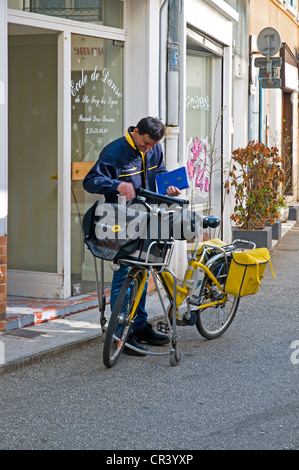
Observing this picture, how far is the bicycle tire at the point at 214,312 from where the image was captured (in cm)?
632

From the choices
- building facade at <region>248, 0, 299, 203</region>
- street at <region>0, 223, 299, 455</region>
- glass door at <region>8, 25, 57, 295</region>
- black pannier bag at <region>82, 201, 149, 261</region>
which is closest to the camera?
Result: street at <region>0, 223, 299, 455</region>

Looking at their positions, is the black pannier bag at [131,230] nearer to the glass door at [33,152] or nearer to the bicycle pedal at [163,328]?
the bicycle pedal at [163,328]

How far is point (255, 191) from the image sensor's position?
11625 millimetres

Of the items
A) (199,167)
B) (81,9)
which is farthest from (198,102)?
(81,9)

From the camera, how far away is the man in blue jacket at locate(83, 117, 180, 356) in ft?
18.8

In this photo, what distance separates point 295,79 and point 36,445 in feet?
59.5

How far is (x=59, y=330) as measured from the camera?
6621mm

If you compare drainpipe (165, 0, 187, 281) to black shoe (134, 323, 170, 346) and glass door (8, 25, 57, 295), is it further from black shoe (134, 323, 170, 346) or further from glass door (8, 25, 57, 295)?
black shoe (134, 323, 170, 346)

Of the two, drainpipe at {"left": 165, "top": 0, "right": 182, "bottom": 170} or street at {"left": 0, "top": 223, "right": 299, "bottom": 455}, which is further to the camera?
drainpipe at {"left": 165, "top": 0, "right": 182, "bottom": 170}

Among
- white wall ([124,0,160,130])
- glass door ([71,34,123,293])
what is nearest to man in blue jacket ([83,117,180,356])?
glass door ([71,34,123,293])

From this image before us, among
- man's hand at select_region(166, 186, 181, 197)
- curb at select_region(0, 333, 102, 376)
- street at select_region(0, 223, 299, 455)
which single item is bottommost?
street at select_region(0, 223, 299, 455)

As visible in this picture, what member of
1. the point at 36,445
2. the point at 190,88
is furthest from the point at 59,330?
the point at 190,88

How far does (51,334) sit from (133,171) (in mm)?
1464

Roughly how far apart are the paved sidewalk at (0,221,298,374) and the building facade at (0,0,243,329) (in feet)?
1.41
